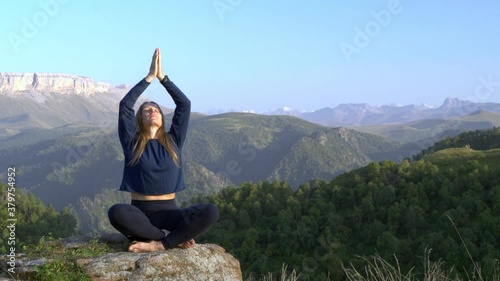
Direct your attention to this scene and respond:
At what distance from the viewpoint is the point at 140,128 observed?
778 centimetres

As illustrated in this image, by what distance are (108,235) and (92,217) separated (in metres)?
185

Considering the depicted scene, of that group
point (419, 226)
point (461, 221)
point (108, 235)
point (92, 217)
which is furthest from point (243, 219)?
point (92, 217)

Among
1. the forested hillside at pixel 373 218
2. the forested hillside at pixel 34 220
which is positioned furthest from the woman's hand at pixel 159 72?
the forested hillside at pixel 34 220

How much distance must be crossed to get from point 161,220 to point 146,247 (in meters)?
0.70

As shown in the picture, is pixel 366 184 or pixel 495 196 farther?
pixel 366 184

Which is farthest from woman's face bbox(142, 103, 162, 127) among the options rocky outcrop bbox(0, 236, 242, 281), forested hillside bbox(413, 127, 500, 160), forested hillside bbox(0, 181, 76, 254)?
forested hillside bbox(413, 127, 500, 160)

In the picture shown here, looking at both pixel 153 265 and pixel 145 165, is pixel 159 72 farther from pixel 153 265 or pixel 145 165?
pixel 153 265

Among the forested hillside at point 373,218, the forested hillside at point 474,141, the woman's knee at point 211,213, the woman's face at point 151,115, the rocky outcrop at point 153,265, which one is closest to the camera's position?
the rocky outcrop at point 153,265

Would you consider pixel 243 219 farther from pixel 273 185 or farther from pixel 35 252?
pixel 35 252

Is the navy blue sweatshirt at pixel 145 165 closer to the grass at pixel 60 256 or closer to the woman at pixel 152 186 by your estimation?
the woman at pixel 152 186

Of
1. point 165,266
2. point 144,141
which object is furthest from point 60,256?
point 144,141

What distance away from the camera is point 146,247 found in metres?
6.80

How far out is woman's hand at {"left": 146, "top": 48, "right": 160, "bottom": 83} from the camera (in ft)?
26.1

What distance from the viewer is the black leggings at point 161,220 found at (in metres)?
7.02
